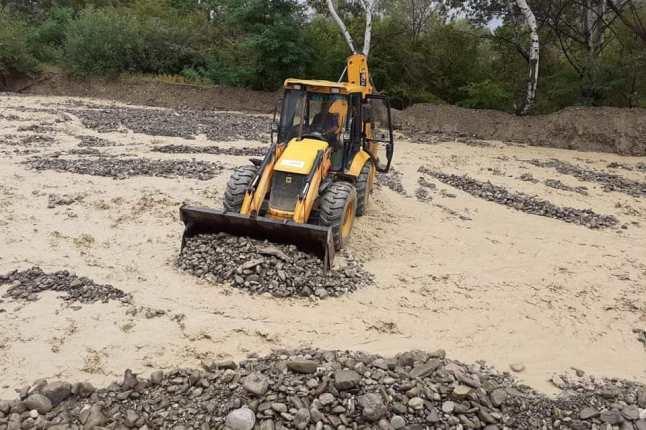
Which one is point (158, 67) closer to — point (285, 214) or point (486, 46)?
point (486, 46)

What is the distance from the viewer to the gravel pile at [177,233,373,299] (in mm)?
5754

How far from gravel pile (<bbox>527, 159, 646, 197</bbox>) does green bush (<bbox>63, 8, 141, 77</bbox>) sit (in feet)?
65.1

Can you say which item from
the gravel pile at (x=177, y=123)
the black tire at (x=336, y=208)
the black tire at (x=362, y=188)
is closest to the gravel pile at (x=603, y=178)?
the black tire at (x=362, y=188)

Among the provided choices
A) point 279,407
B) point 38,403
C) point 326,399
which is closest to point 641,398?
point 326,399

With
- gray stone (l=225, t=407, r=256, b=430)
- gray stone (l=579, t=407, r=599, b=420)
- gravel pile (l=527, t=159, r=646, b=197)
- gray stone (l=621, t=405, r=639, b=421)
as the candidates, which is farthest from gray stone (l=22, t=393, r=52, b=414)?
gravel pile (l=527, t=159, r=646, b=197)

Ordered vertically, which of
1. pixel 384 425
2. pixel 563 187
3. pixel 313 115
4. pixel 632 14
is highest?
pixel 632 14

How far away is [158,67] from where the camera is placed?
83.4ft

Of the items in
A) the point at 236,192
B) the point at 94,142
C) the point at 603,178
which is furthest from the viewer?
the point at 94,142

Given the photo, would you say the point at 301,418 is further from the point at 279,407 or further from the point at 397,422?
the point at 397,422

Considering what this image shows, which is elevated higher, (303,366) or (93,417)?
(303,366)

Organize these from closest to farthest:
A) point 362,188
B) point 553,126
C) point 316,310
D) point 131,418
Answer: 1. point 131,418
2. point 316,310
3. point 362,188
4. point 553,126

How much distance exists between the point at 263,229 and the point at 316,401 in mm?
2861

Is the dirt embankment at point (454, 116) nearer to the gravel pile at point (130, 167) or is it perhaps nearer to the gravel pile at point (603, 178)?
the gravel pile at point (603, 178)

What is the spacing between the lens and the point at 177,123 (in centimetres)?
1673
